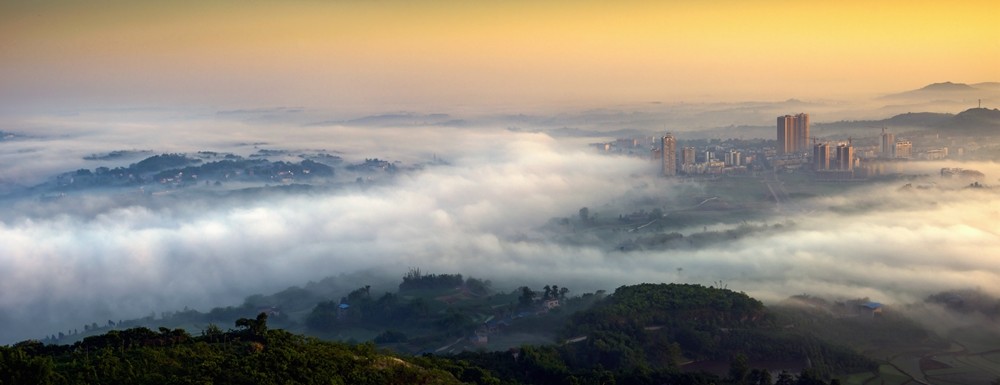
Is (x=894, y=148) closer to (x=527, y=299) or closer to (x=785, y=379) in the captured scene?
(x=527, y=299)

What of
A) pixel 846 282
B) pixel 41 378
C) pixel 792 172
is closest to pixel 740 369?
pixel 846 282

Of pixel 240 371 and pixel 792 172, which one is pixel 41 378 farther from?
pixel 792 172

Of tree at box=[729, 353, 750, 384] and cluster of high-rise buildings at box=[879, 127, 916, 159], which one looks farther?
cluster of high-rise buildings at box=[879, 127, 916, 159]

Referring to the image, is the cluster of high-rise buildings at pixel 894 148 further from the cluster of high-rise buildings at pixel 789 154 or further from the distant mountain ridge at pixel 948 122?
the distant mountain ridge at pixel 948 122

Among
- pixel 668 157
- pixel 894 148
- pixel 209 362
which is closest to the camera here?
pixel 209 362

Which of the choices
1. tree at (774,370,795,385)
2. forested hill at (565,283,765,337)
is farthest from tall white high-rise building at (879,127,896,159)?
tree at (774,370,795,385)

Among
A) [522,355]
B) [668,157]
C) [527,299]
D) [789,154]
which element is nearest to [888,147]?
[789,154]

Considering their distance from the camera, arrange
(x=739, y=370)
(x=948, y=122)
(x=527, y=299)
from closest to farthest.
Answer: (x=739, y=370), (x=527, y=299), (x=948, y=122)

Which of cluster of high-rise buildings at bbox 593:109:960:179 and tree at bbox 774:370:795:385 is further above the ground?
cluster of high-rise buildings at bbox 593:109:960:179

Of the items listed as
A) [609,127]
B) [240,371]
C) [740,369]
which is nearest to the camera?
[240,371]

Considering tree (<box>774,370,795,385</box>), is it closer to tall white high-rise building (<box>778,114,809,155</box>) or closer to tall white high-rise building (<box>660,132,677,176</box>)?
tall white high-rise building (<box>660,132,677,176</box>)

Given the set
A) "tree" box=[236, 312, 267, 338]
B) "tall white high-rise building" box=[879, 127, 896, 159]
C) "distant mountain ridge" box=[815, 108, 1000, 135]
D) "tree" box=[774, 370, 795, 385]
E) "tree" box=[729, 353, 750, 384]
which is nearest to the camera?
"tree" box=[236, 312, 267, 338]
